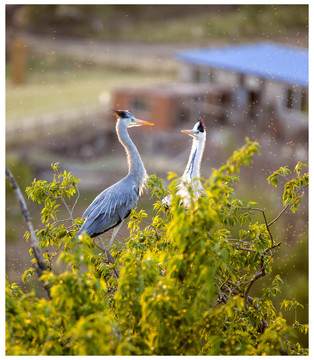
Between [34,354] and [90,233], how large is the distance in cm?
103

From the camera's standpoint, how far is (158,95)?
1370cm

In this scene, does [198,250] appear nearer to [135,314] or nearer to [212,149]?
[135,314]

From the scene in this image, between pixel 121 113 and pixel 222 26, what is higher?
pixel 121 113

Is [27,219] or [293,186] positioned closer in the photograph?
[27,219]

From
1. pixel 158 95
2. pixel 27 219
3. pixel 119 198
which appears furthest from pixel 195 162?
pixel 158 95

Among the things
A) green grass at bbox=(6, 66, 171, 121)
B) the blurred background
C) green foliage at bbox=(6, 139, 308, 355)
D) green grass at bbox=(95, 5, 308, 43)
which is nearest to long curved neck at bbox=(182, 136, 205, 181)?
green foliage at bbox=(6, 139, 308, 355)

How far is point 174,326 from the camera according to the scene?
2.52 meters

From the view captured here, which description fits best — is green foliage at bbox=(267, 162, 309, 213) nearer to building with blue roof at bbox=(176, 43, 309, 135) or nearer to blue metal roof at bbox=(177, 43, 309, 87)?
blue metal roof at bbox=(177, 43, 309, 87)

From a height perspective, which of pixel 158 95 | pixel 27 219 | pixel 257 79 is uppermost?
pixel 27 219

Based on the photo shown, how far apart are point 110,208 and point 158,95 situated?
1051 cm

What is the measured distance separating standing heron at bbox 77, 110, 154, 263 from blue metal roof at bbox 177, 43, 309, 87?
22.8 feet

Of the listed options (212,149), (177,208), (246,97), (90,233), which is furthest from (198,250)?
(246,97)

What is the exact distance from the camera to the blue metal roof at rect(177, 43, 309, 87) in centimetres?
1054

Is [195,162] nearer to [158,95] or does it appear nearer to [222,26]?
[158,95]
